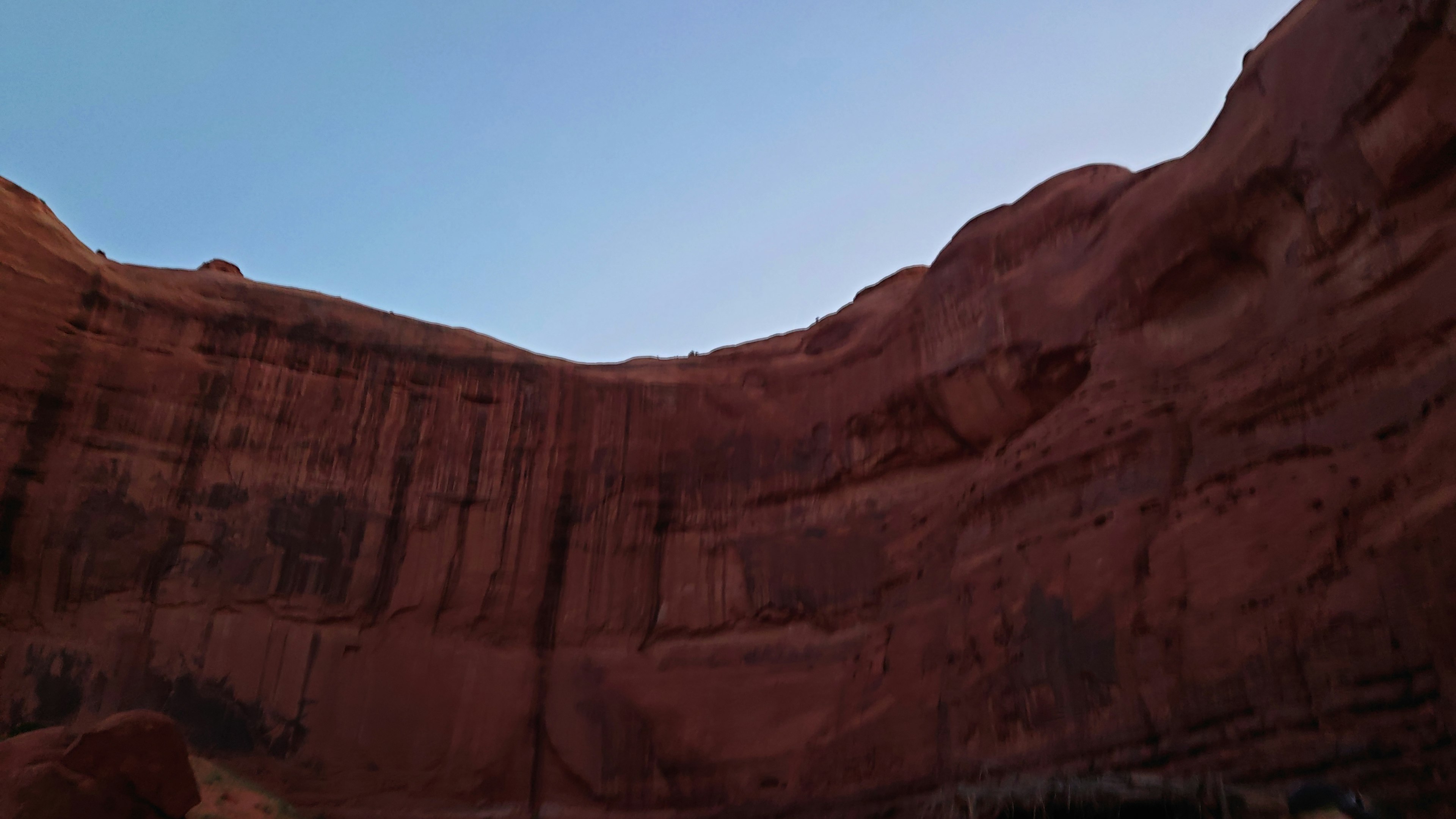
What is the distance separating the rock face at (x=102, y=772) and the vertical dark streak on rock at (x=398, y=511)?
736 centimetres

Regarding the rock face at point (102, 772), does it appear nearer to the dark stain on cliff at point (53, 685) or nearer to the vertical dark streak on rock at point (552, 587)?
the dark stain on cliff at point (53, 685)

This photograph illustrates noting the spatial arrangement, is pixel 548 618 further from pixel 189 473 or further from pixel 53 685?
pixel 53 685

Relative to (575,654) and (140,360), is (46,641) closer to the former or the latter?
(140,360)

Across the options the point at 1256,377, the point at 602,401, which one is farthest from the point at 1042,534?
the point at 602,401

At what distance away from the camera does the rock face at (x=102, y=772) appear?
583 inches

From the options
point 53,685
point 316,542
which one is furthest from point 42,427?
point 316,542

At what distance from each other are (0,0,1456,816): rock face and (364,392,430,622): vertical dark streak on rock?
91mm

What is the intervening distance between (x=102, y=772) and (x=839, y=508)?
15245mm

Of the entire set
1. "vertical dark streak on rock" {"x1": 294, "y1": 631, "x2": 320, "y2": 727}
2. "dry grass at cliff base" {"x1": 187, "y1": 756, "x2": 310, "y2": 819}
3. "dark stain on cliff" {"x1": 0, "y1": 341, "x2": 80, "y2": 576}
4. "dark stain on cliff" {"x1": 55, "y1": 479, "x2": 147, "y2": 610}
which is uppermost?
"dark stain on cliff" {"x1": 0, "y1": 341, "x2": 80, "y2": 576}

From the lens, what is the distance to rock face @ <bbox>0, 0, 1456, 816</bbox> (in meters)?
14.9

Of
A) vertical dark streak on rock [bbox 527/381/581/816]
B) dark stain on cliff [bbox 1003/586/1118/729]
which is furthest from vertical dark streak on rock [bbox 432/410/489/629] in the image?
dark stain on cliff [bbox 1003/586/1118/729]

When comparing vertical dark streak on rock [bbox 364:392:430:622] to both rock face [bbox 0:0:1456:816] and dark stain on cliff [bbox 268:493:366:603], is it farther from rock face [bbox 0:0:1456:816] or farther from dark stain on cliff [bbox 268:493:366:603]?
dark stain on cliff [bbox 268:493:366:603]

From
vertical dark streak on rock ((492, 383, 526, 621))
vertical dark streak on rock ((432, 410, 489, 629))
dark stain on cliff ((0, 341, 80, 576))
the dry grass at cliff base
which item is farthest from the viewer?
vertical dark streak on rock ((492, 383, 526, 621))

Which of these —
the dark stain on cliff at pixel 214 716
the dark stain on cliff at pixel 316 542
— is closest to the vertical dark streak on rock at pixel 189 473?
the dark stain on cliff at pixel 316 542
